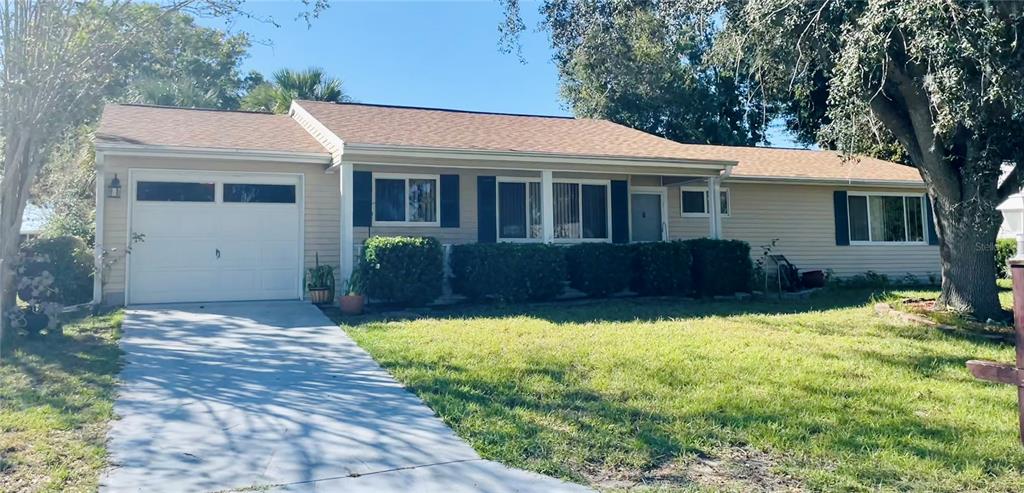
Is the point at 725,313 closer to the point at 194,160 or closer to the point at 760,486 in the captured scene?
the point at 760,486

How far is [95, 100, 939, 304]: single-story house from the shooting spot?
1051cm

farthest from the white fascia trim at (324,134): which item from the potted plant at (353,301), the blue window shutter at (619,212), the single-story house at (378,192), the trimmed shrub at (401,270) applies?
the blue window shutter at (619,212)

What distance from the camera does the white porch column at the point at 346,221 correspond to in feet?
34.1

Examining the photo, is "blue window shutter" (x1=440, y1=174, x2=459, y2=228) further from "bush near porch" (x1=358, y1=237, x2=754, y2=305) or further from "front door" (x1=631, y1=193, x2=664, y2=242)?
"front door" (x1=631, y1=193, x2=664, y2=242)

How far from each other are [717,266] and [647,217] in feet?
8.26

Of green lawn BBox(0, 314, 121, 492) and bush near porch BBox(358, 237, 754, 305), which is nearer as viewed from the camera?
green lawn BBox(0, 314, 121, 492)

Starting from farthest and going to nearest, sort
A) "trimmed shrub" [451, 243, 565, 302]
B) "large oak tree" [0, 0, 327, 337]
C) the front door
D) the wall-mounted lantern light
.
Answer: the front door
"trimmed shrub" [451, 243, 565, 302]
the wall-mounted lantern light
"large oak tree" [0, 0, 327, 337]

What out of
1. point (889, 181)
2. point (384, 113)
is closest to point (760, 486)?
point (384, 113)

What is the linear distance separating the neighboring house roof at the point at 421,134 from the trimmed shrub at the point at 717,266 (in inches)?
69.7

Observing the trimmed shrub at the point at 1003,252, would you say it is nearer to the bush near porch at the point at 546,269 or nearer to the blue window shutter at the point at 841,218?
the blue window shutter at the point at 841,218

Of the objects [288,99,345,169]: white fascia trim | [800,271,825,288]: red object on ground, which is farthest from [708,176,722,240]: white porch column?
[288,99,345,169]: white fascia trim

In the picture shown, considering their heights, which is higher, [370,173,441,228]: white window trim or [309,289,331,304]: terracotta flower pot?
[370,173,441,228]: white window trim

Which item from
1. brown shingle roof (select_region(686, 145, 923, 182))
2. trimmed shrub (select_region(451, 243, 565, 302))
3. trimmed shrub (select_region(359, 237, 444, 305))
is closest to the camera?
trimmed shrub (select_region(359, 237, 444, 305))

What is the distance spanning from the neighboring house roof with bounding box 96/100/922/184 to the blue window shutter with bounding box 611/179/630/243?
2.85 feet
